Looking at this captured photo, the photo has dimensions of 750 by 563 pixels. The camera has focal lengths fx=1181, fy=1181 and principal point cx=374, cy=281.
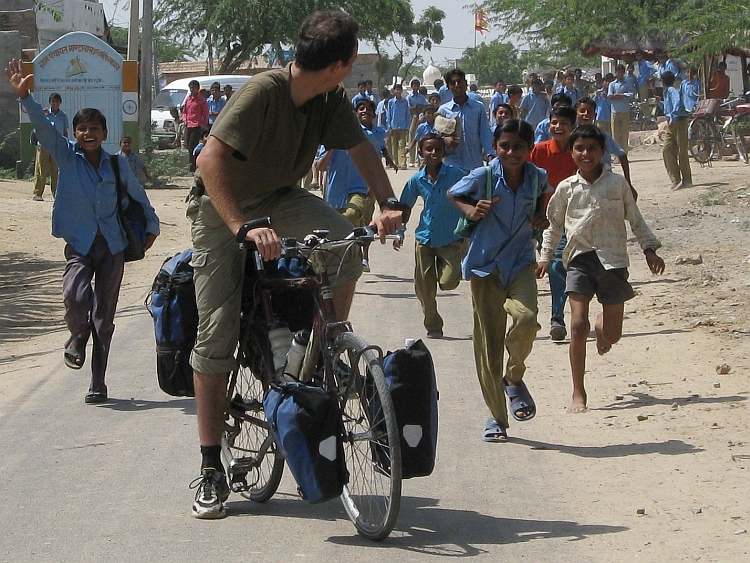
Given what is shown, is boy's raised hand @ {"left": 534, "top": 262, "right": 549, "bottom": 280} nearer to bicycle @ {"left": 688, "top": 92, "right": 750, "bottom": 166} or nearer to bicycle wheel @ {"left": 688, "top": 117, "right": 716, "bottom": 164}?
bicycle @ {"left": 688, "top": 92, "right": 750, "bottom": 166}

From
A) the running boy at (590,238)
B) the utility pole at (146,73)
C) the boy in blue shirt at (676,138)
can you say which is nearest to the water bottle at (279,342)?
the running boy at (590,238)

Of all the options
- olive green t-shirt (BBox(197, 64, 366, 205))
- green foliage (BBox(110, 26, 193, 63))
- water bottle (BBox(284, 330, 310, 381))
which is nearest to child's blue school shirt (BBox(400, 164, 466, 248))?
olive green t-shirt (BBox(197, 64, 366, 205))

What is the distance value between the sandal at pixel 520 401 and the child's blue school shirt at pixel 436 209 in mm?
3139

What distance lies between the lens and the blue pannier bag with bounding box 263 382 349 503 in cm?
426

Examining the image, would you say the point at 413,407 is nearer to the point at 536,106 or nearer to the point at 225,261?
the point at 225,261

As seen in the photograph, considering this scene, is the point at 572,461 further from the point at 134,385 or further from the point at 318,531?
the point at 134,385

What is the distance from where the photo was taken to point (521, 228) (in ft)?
21.0

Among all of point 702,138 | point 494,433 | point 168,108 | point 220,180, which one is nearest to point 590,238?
point 494,433

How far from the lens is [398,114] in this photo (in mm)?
27969

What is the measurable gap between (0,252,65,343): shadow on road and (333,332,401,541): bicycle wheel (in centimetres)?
645

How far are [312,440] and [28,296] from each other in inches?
360

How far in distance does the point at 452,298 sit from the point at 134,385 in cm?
450

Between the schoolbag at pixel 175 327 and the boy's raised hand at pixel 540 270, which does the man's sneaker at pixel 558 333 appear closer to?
the boy's raised hand at pixel 540 270

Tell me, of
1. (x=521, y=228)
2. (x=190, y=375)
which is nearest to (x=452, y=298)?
(x=521, y=228)
